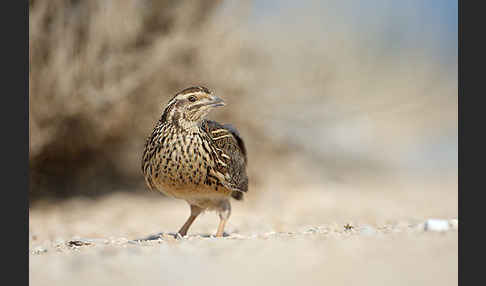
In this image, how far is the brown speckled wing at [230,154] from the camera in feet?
22.3

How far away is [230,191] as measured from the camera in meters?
6.77

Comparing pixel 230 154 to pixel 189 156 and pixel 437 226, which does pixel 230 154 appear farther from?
pixel 437 226

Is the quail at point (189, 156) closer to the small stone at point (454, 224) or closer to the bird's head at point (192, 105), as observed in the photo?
the bird's head at point (192, 105)

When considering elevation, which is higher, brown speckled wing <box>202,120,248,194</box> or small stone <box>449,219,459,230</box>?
brown speckled wing <box>202,120,248,194</box>

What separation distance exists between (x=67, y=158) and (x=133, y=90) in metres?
1.86

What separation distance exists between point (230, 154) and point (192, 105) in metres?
0.78

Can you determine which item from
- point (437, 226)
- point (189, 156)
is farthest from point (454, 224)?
point (189, 156)

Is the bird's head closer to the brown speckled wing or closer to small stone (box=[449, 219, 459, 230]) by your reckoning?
the brown speckled wing

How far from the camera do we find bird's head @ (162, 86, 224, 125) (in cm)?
654

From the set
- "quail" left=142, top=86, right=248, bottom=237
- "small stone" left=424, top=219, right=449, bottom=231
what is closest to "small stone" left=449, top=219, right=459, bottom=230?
"small stone" left=424, top=219, right=449, bottom=231

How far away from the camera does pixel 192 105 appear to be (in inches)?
258

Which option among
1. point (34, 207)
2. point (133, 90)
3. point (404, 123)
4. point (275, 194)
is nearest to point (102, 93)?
point (133, 90)

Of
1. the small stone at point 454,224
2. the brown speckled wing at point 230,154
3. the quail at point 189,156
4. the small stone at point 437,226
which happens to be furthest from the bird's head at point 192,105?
the small stone at point 454,224

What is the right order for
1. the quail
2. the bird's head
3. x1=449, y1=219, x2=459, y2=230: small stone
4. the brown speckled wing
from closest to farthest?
x1=449, y1=219, x2=459, y2=230: small stone
the quail
the bird's head
the brown speckled wing
